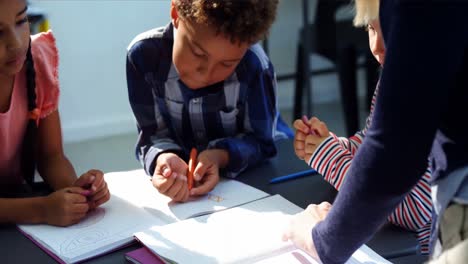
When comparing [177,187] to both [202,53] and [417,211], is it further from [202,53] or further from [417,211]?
[417,211]

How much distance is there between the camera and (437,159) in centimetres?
66

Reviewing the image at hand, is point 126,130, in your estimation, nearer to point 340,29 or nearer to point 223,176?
point 340,29

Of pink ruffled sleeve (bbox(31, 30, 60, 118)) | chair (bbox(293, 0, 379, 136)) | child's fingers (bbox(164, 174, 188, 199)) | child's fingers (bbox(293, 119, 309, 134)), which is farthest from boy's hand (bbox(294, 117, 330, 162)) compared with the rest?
chair (bbox(293, 0, 379, 136))

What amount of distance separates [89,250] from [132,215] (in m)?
0.14

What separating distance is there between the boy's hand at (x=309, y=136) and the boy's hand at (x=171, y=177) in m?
0.22

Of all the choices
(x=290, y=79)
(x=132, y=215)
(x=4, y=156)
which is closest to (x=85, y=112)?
(x=290, y=79)

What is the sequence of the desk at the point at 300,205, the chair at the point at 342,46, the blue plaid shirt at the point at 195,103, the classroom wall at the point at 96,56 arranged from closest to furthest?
the desk at the point at 300,205
the blue plaid shirt at the point at 195,103
the chair at the point at 342,46
the classroom wall at the point at 96,56

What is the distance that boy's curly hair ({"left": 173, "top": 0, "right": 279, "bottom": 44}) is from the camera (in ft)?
3.65

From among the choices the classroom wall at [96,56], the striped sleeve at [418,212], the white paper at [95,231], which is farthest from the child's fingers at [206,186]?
the classroom wall at [96,56]

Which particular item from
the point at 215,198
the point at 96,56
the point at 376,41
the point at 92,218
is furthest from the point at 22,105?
the point at 96,56

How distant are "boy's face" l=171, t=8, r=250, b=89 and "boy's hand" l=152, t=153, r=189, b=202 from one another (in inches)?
6.6

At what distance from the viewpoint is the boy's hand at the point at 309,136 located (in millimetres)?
1107

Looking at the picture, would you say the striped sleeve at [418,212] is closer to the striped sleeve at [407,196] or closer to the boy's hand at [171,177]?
the striped sleeve at [407,196]

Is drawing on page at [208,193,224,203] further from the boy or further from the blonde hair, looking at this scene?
the blonde hair
